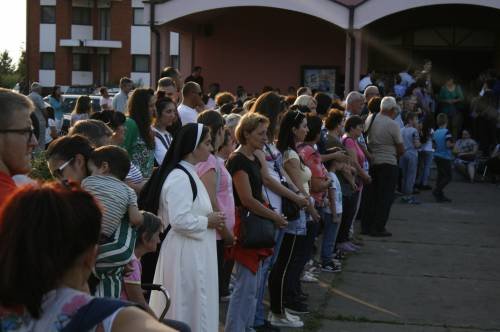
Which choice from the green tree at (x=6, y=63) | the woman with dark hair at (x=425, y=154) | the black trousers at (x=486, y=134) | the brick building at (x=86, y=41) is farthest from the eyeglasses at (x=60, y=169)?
the green tree at (x=6, y=63)

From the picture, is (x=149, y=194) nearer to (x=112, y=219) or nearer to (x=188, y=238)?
(x=188, y=238)

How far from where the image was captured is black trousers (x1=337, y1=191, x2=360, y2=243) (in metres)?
10.2

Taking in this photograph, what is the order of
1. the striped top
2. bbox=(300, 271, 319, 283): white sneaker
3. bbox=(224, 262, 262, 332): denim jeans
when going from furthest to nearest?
bbox=(300, 271, 319, 283): white sneaker, bbox=(224, 262, 262, 332): denim jeans, the striped top

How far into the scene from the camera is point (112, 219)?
13.9ft

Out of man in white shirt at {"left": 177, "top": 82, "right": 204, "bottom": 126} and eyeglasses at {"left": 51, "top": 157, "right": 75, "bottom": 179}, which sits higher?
man in white shirt at {"left": 177, "top": 82, "right": 204, "bottom": 126}

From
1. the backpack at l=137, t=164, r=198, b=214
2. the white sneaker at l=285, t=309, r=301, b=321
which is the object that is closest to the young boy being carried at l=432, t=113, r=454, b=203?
the white sneaker at l=285, t=309, r=301, b=321

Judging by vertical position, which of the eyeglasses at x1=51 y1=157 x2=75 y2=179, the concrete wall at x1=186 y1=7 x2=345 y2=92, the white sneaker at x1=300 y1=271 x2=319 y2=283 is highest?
the concrete wall at x1=186 y1=7 x2=345 y2=92

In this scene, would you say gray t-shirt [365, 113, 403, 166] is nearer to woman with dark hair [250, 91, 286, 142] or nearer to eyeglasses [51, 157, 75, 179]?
woman with dark hair [250, 91, 286, 142]

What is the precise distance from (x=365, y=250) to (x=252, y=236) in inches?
199

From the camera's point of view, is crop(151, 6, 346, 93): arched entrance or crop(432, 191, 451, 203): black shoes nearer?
crop(432, 191, 451, 203): black shoes

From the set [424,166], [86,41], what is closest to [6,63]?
[86,41]

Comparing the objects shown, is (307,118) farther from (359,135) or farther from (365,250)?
(365,250)

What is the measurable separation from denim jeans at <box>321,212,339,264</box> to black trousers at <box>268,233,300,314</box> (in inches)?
76.6

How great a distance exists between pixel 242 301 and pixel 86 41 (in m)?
53.6
